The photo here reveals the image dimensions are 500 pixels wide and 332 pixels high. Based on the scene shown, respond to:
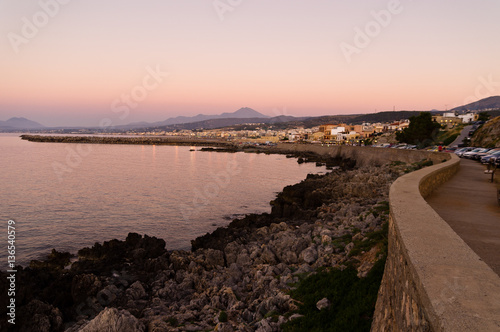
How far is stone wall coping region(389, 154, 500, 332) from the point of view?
2.54 meters

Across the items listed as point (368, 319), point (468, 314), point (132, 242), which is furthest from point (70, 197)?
point (468, 314)

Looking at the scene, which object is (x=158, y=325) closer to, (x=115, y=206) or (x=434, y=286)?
(x=434, y=286)

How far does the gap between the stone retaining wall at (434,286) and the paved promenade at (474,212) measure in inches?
61.7

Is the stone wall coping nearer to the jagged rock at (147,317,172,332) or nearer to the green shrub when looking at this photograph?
the green shrub

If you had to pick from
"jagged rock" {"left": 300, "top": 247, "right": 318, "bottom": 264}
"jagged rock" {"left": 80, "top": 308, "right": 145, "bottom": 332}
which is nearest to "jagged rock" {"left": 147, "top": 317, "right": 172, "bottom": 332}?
"jagged rock" {"left": 80, "top": 308, "right": 145, "bottom": 332}

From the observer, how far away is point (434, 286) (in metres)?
3.02

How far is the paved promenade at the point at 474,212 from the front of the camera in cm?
629

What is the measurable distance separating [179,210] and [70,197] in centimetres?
1157

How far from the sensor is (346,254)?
9.43 meters

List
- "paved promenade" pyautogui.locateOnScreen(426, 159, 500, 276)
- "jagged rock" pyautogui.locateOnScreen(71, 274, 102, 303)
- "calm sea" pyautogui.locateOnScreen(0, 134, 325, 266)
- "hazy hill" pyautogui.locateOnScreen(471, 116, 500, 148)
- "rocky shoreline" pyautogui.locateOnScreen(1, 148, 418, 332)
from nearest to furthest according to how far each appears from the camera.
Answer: "paved promenade" pyautogui.locateOnScreen(426, 159, 500, 276) → "rocky shoreline" pyautogui.locateOnScreen(1, 148, 418, 332) → "jagged rock" pyautogui.locateOnScreen(71, 274, 102, 303) → "calm sea" pyautogui.locateOnScreen(0, 134, 325, 266) → "hazy hill" pyautogui.locateOnScreen(471, 116, 500, 148)

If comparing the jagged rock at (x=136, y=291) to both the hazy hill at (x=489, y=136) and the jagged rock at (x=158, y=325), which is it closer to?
the jagged rock at (x=158, y=325)

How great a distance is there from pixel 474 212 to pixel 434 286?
308 inches

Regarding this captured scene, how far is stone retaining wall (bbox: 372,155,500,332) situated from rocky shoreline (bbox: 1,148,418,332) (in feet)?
9.36

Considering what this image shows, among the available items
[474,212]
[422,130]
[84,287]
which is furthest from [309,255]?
[422,130]
